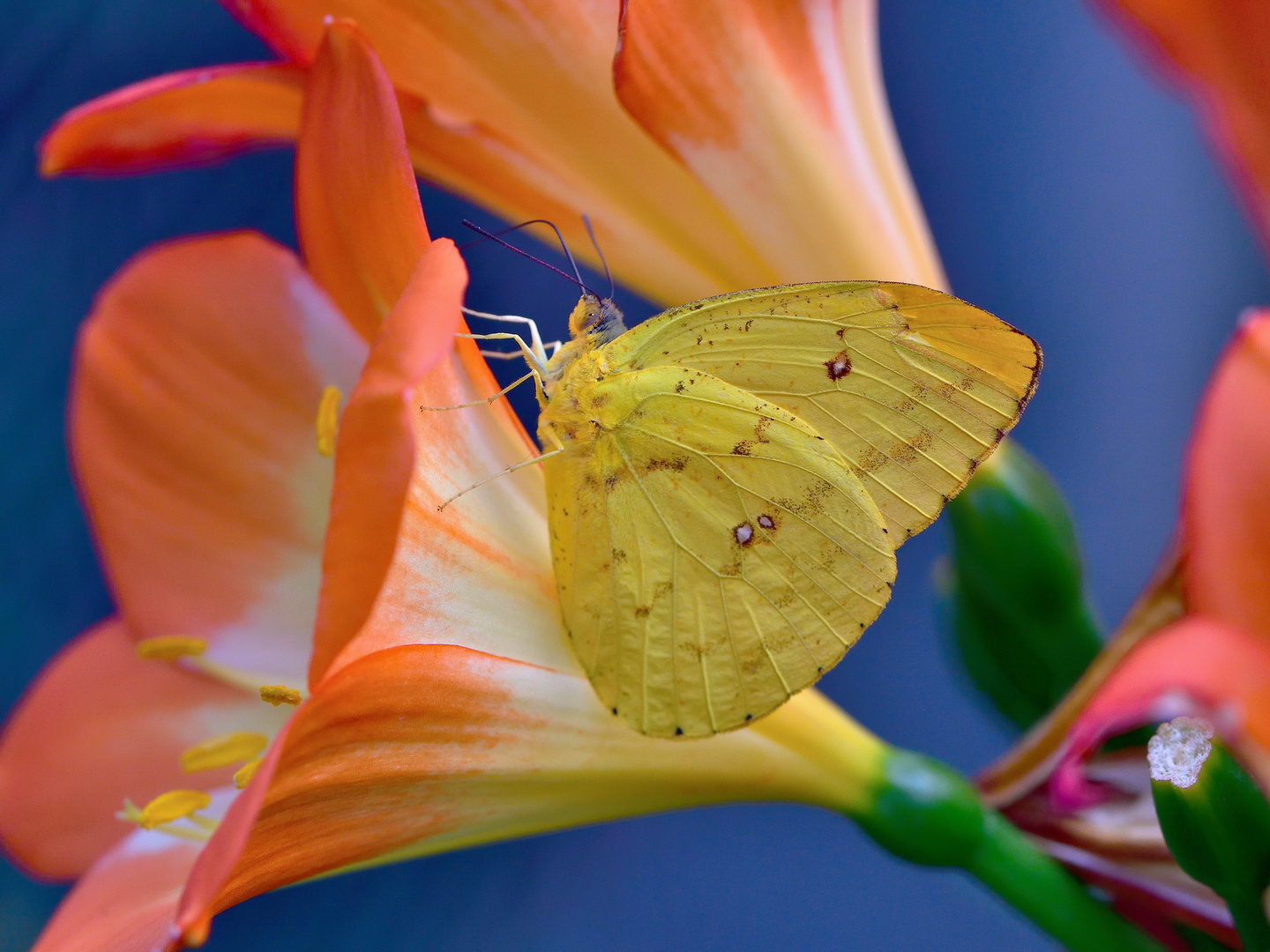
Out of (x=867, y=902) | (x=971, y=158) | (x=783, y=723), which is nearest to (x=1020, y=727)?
(x=783, y=723)

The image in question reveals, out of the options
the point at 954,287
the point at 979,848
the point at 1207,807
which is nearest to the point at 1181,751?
the point at 1207,807

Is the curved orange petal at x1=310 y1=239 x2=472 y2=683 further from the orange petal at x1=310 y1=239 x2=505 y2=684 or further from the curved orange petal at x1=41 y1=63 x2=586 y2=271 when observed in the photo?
the curved orange petal at x1=41 y1=63 x2=586 y2=271

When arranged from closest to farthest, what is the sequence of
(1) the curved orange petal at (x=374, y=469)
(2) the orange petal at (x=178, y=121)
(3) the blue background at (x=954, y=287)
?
(1) the curved orange petal at (x=374, y=469)
(2) the orange petal at (x=178, y=121)
(3) the blue background at (x=954, y=287)

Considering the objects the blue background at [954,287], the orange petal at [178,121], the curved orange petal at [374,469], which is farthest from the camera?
the blue background at [954,287]

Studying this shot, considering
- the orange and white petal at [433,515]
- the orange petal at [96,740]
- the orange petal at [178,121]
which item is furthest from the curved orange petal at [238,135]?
the orange petal at [96,740]

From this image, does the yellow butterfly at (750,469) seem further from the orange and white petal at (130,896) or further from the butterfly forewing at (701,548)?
the orange and white petal at (130,896)

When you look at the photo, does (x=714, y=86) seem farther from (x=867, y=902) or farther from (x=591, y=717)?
(x=867, y=902)

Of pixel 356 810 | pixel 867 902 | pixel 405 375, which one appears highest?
pixel 405 375
